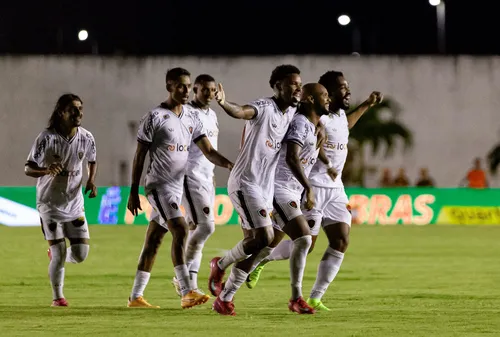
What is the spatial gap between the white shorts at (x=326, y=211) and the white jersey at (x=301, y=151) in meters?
0.23

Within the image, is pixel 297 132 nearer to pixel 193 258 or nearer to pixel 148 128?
pixel 148 128

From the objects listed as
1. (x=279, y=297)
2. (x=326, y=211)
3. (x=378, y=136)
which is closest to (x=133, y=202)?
(x=326, y=211)

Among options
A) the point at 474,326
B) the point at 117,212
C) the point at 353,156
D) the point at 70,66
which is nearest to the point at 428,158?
the point at 353,156

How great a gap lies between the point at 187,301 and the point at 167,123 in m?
1.76

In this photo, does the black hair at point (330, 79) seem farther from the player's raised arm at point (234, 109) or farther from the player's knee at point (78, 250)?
the player's knee at point (78, 250)

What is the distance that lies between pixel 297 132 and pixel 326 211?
38.9 inches

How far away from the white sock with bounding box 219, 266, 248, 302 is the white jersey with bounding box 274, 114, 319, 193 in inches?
37.0

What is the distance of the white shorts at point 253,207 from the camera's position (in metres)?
12.0

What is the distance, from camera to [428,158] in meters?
48.0

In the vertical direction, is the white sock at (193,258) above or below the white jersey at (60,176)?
below
